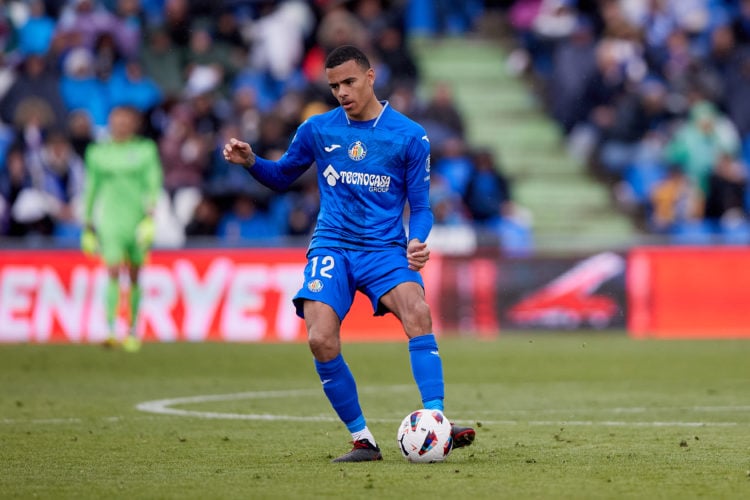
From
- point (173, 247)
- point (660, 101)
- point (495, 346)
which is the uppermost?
point (660, 101)

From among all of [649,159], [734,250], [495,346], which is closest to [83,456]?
[495,346]

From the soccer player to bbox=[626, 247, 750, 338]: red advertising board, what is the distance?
1236 centimetres

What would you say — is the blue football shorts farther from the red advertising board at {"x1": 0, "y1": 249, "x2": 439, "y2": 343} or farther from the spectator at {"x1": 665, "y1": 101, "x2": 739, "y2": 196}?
the spectator at {"x1": 665, "y1": 101, "x2": 739, "y2": 196}

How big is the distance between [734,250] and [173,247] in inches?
295

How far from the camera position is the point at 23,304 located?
20562mm

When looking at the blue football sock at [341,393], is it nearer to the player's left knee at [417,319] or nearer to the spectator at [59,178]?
the player's left knee at [417,319]

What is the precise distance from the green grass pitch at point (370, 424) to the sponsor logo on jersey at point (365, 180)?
4.91 feet

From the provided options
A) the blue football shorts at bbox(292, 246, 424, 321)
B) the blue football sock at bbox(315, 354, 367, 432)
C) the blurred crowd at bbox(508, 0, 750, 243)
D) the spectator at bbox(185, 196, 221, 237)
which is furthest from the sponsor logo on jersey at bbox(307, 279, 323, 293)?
the blurred crowd at bbox(508, 0, 750, 243)

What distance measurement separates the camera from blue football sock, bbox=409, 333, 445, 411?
8.34 m

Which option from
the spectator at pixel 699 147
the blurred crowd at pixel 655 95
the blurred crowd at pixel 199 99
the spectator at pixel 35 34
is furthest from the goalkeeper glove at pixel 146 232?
the spectator at pixel 699 147

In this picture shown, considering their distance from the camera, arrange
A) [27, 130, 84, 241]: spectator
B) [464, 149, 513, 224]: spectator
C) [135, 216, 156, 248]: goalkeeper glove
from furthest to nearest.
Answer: [464, 149, 513, 224]: spectator → [27, 130, 84, 241]: spectator → [135, 216, 156, 248]: goalkeeper glove

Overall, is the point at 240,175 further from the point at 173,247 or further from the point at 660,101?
the point at 660,101

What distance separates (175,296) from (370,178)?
12307 mm

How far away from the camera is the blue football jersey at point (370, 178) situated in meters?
8.56
